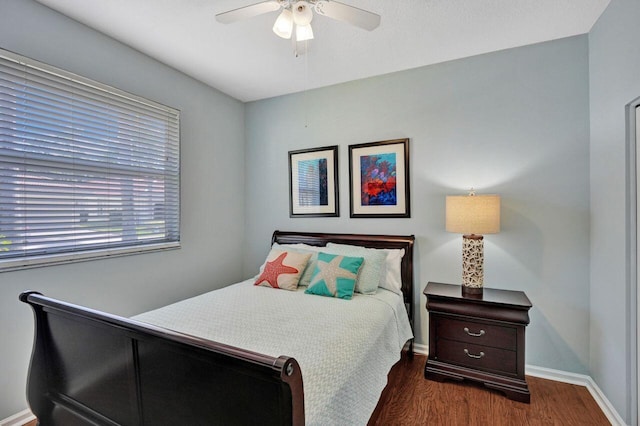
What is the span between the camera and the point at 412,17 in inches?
80.1

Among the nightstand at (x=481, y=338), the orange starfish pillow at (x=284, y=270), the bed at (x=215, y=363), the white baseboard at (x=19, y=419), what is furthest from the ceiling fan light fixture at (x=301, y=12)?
the white baseboard at (x=19, y=419)

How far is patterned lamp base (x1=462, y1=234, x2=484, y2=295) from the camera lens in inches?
91.4

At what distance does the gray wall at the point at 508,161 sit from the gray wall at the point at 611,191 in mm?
111

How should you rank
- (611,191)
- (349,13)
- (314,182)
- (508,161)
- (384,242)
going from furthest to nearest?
(314,182) → (384,242) → (508,161) → (611,191) → (349,13)

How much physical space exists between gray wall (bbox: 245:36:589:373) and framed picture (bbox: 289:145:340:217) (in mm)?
110

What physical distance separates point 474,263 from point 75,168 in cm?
303

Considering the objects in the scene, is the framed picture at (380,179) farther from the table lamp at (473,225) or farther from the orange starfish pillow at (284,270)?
the orange starfish pillow at (284,270)

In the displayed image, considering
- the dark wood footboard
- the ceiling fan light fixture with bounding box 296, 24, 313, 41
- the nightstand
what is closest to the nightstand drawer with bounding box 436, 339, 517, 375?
the nightstand

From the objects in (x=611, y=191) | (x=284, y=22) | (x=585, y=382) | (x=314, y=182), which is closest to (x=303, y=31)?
(x=284, y=22)

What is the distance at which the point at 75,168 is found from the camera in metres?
2.08

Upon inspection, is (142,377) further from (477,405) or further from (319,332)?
(477,405)

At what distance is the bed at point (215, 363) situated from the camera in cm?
97

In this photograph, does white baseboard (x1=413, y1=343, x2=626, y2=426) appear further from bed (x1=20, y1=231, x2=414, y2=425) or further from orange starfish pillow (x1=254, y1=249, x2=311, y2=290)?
orange starfish pillow (x1=254, y1=249, x2=311, y2=290)

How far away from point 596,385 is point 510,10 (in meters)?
2.69
